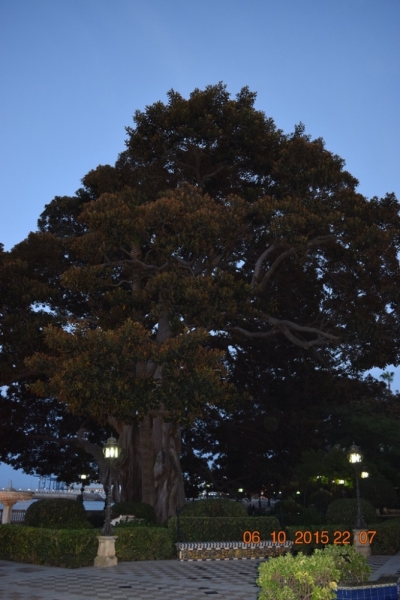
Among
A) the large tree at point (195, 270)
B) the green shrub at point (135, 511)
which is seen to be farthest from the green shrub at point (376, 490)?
the green shrub at point (135, 511)

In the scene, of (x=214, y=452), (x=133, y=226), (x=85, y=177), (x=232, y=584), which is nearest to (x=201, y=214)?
(x=133, y=226)

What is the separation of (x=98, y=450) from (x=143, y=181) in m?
12.9

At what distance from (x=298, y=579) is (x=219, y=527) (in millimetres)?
13433

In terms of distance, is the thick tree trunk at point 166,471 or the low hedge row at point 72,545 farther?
the thick tree trunk at point 166,471

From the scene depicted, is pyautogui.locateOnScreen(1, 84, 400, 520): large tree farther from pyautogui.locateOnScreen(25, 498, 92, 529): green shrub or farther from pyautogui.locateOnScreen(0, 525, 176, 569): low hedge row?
pyautogui.locateOnScreen(0, 525, 176, 569): low hedge row

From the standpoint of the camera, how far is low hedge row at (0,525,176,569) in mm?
17562

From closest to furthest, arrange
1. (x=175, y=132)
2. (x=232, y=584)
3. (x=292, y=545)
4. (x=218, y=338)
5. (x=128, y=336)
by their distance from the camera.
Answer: (x=232, y=584), (x=128, y=336), (x=292, y=545), (x=175, y=132), (x=218, y=338)

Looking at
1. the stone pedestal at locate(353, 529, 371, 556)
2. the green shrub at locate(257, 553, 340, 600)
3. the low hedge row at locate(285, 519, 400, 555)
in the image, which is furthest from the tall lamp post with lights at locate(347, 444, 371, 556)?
the green shrub at locate(257, 553, 340, 600)

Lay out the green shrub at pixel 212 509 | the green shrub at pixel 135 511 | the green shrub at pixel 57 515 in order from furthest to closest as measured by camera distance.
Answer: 1. the green shrub at pixel 135 511
2. the green shrub at pixel 212 509
3. the green shrub at pixel 57 515

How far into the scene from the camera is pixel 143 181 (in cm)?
2814

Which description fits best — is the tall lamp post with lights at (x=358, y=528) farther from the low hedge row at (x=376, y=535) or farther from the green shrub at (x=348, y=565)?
the green shrub at (x=348, y=565)

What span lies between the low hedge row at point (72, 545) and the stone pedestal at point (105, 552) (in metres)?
0.21

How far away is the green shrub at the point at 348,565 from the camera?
370 inches

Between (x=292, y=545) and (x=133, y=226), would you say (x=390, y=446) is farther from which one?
(x=133, y=226)
